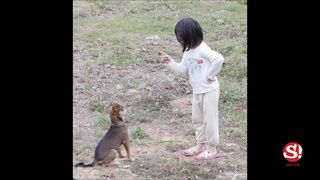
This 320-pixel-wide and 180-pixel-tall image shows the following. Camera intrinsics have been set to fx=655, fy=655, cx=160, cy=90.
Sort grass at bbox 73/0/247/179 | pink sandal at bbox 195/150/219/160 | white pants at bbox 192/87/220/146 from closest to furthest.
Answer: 1. white pants at bbox 192/87/220/146
2. pink sandal at bbox 195/150/219/160
3. grass at bbox 73/0/247/179

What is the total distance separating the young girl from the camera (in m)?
5.12

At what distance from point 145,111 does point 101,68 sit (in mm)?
1269

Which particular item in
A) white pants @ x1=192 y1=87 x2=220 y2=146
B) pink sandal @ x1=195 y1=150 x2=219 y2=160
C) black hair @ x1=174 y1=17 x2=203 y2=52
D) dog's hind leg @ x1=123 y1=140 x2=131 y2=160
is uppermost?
black hair @ x1=174 y1=17 x2=203 y2=52

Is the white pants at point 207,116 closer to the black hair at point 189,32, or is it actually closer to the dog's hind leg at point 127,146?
the black hair at point 189,32

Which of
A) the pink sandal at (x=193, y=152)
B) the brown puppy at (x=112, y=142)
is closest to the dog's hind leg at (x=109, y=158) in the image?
the brown puppy at (x=112, y=142)

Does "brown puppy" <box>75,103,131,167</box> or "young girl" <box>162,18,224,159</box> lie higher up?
"young girl" <box>162,18,224,159</box>

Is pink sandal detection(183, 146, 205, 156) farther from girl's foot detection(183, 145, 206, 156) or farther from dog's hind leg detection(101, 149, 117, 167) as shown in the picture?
dog's hind leg detection(101, 149, 117, 167)
